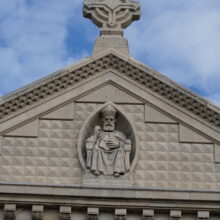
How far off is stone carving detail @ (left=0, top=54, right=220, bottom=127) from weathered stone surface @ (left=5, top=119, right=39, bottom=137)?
45 centimetres

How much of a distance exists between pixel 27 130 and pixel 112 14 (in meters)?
3.81

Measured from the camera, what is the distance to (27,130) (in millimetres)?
19328

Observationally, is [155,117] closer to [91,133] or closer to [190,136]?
[190,136]

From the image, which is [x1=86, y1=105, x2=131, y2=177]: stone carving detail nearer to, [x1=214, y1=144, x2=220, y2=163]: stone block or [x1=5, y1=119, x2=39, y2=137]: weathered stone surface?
[x1=5, y1=119, x2=39, y2=137]: weathered stone surface

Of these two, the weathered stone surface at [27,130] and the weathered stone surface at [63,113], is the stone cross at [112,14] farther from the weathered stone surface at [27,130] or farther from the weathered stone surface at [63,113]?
the weathered stone surface at [27,130]

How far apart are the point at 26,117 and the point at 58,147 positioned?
1071 millimetres

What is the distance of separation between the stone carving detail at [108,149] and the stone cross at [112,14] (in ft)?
7.94

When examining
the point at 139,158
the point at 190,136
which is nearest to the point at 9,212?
the point at 139,158

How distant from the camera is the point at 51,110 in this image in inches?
773

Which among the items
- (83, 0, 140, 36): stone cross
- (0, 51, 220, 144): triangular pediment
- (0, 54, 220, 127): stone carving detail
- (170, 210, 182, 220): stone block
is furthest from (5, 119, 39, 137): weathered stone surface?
(170, 210, 182, 220): stone block

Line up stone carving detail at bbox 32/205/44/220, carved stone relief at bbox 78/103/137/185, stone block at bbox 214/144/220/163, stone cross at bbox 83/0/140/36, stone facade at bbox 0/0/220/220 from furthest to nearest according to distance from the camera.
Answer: stone cross at bbox 83/0/140/36
stone block at bbox 214/144/220/163
carved stone relief at bbox 78/103/137/185
stone facade at bbox 0/0/220/220
stone carving detail at bbox 32/205/44/220

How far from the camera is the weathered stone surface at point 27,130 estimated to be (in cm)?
1925

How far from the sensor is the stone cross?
21062 mm

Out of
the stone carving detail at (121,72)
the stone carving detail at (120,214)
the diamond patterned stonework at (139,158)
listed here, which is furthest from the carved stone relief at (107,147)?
the stone carving detail at (121,72)
